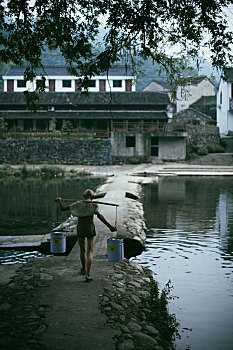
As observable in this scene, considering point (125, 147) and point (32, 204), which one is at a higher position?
point (125, 147)

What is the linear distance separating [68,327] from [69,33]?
625 centimetres

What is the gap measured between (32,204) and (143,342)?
16.6 meters

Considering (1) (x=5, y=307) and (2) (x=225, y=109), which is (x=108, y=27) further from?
(2) (x=225, y=109)

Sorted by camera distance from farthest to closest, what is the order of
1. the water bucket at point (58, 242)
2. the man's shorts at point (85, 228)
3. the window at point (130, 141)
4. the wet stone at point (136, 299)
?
the window at point (130, 141) → the water bucket at point (58, 242) → the man's shorts at point (85, 228) → the wet stone at point (136, 299)

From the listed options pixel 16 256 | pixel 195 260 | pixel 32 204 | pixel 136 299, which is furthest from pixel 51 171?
pixel 136 299

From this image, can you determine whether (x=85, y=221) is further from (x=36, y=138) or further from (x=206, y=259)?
(x=36, y=138)

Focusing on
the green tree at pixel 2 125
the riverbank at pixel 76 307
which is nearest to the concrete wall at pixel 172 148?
the green tree at pixel 2 125

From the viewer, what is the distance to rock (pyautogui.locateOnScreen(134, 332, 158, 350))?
590cm

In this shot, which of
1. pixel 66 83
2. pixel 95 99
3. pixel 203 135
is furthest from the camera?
pixel 66 83

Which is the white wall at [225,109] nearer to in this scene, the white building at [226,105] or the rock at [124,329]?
the white building at [226,105]

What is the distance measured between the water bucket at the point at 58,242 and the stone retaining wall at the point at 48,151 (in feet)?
120

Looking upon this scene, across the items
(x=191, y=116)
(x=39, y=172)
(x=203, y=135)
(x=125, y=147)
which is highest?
(x=191, y=116)

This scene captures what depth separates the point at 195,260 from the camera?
38.2ft

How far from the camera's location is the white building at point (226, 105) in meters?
55.5
